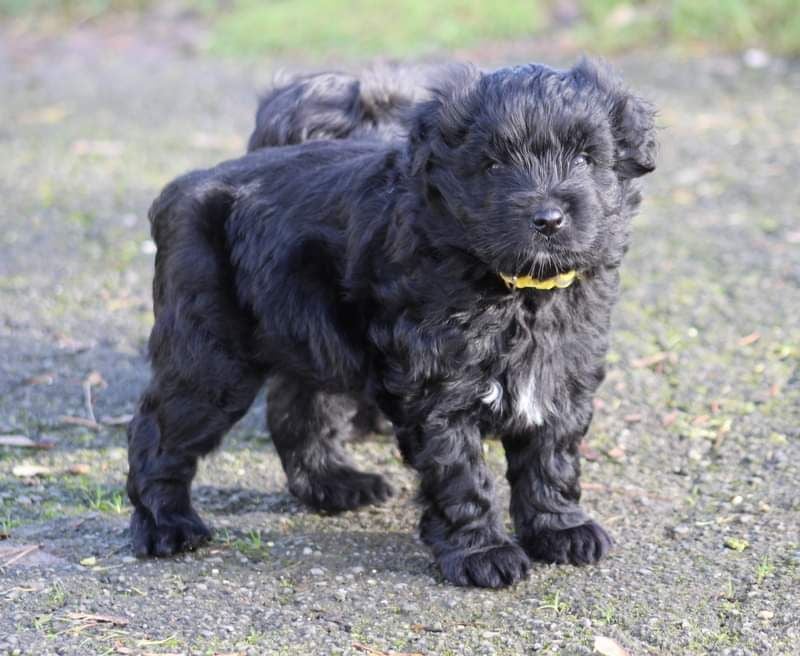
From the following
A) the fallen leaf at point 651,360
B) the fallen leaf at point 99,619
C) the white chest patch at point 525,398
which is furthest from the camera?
the fallen leaf at point 651,360

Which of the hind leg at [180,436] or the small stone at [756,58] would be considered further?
the small stone at [756,58]

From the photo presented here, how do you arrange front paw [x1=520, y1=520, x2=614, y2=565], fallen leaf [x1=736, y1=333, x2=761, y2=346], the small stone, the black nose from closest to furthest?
1. the black nose
2. front paw [x1=520, y1=520, x2=614, y2=565]
3. fallen leaf [x1=736, y1=333, x2=761, y2=346]
4. the small stone

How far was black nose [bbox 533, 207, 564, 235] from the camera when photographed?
4004 mm

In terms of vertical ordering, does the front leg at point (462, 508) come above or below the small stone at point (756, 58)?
below

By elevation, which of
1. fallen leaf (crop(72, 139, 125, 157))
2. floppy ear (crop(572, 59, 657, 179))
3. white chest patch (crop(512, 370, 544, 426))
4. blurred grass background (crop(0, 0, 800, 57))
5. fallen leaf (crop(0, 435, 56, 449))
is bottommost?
fallen leaf (crop(0, 435, 56, 449))

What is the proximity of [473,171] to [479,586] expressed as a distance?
143 cm

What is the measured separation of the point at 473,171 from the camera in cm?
422

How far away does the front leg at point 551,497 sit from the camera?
457 cm

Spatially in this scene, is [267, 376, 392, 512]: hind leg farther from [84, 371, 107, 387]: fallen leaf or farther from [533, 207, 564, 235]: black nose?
[533, 207, 564, 235]: black nose

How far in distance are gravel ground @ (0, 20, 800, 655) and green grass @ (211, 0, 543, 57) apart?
156 inches

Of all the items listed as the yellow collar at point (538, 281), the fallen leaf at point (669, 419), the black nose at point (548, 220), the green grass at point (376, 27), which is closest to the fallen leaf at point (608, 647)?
the yellow collar at point (538, 281)

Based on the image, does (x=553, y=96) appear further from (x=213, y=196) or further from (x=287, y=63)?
(x=287, y=63)

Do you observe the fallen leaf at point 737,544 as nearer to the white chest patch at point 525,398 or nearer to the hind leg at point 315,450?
the white chest patch at point 525,398

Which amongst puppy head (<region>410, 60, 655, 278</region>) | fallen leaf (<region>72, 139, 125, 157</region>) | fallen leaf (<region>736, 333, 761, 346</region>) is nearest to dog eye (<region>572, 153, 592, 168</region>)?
puppy head (<region>410, 60, 655, 278</region>)
